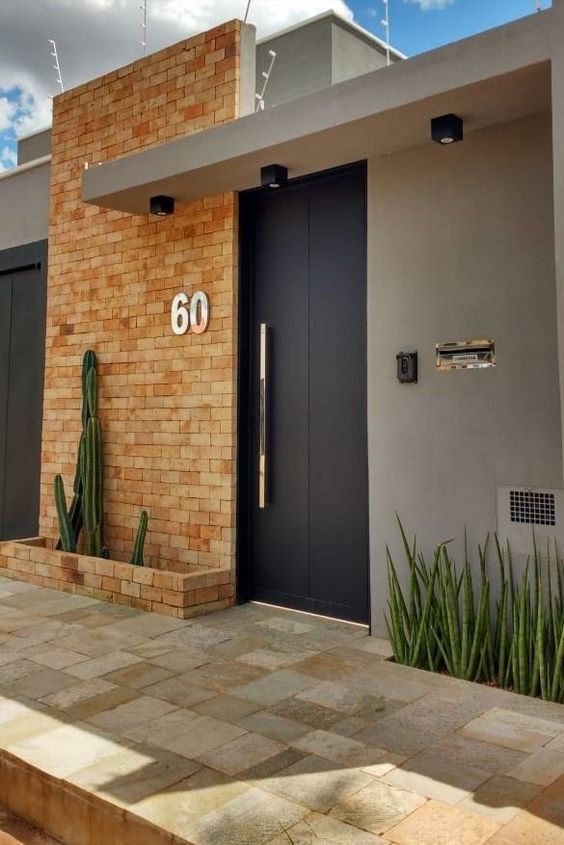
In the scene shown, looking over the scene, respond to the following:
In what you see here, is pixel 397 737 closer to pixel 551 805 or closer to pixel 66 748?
pixel 551 805

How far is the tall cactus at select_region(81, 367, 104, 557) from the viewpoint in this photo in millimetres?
5562

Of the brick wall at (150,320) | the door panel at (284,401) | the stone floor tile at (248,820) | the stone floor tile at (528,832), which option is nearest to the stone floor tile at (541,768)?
the stone floor tile at (528,832)

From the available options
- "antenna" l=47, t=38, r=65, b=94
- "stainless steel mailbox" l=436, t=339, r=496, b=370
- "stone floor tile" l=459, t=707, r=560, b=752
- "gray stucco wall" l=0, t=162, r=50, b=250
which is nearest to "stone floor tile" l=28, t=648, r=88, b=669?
"stone floor tile" l=459, t=707, r=560, b=752

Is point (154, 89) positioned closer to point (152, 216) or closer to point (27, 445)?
point (152, 216)

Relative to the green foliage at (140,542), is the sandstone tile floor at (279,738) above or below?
below

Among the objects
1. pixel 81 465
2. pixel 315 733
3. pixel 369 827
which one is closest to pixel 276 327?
pixel 81 465

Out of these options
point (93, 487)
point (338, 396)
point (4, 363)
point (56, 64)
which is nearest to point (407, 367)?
point (338, 396)

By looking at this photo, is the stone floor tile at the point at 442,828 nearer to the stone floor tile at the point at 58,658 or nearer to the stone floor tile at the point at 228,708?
the stone floor tile at the point at 228,708

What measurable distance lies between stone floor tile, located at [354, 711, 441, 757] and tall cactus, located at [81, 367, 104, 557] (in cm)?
318

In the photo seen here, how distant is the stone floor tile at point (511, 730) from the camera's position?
2764 mm

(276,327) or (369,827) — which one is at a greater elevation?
(276,327)

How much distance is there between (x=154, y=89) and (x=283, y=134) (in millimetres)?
2065

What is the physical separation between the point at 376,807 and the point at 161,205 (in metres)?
4.09

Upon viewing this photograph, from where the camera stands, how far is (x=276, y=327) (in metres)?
5.02
